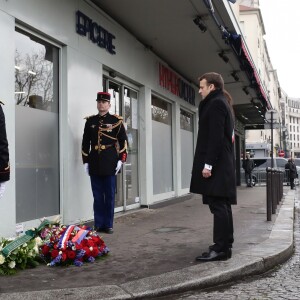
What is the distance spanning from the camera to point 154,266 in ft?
15.0

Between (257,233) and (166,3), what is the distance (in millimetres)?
4190

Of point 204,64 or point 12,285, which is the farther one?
point 204,64

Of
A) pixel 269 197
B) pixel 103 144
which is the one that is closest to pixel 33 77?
pixel 103 144

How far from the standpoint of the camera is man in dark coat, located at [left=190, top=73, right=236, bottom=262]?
4703 millimetres

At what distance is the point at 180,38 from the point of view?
10.1 metres

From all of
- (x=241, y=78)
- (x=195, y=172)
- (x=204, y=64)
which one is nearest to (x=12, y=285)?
(x=195, y=172)

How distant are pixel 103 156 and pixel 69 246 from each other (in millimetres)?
2107

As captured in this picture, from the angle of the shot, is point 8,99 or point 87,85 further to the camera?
point 87,85

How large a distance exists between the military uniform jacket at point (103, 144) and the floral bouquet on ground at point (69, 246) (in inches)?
65.6

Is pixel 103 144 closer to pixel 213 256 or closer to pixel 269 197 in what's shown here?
pixel 213 256

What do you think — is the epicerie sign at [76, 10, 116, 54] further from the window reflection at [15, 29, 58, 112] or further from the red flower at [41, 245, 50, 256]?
the red flower at [41, 245, 50, 256]

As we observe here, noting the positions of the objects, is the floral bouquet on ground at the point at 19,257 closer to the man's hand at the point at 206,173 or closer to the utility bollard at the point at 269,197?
the man's hand at the point at 206,173

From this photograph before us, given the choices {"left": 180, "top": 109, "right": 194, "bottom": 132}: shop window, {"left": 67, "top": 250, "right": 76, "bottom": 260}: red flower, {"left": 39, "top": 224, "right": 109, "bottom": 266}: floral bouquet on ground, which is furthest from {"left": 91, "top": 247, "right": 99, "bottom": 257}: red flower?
{"left": 180, "top": 109, "right": 194, "bottom": 132}: shop window

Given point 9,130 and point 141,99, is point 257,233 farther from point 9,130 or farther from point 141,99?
point 141,99
